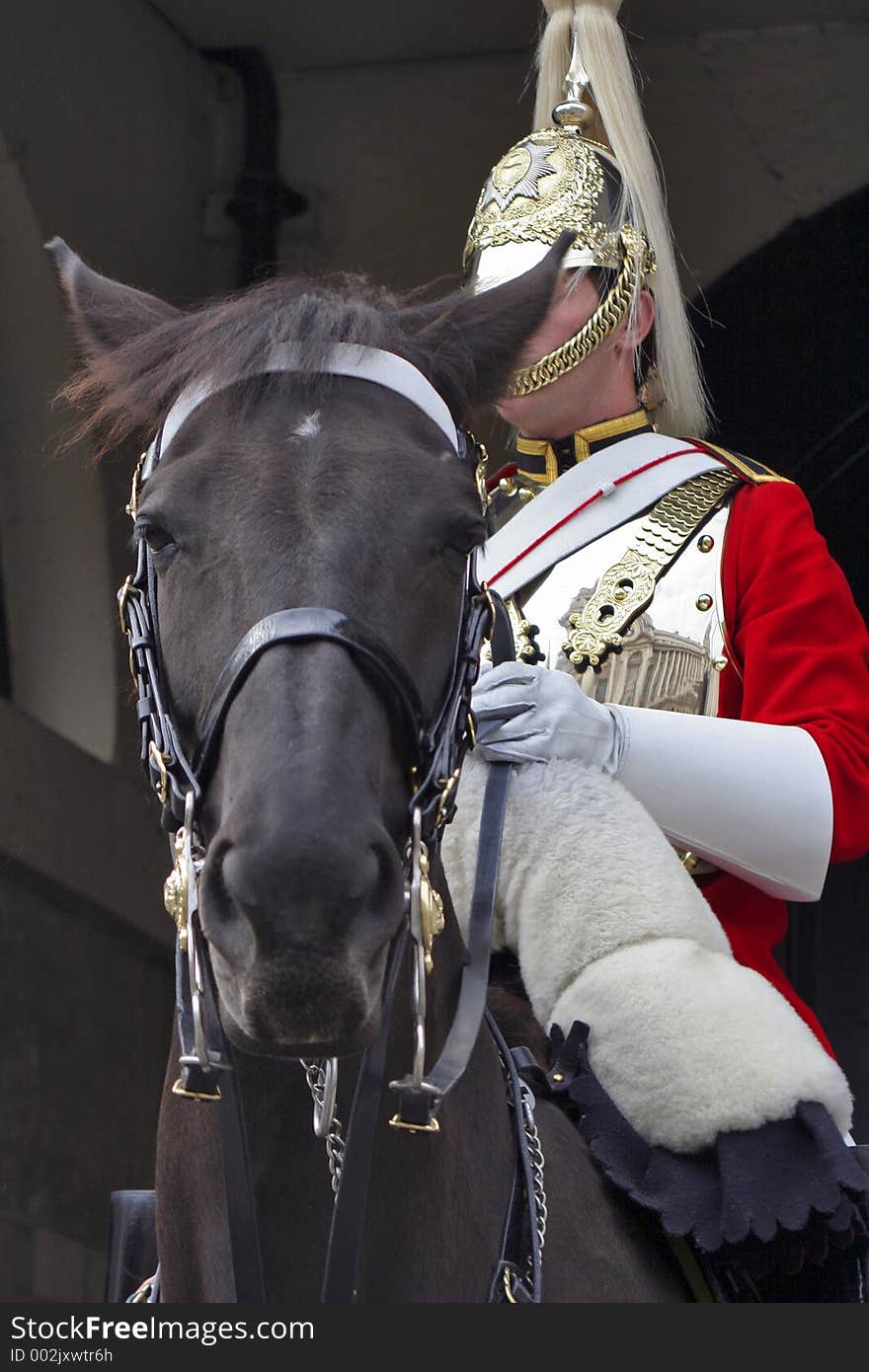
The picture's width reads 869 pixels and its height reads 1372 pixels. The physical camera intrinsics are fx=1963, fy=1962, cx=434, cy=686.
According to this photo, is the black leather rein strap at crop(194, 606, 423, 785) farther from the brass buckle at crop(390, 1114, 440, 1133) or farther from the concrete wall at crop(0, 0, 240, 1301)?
the concrete wall at crop(0, 0, 240, 1301)

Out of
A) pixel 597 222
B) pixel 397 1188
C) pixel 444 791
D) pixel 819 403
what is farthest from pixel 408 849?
pixel 819 403

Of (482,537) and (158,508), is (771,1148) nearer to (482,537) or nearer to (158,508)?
(482,537)

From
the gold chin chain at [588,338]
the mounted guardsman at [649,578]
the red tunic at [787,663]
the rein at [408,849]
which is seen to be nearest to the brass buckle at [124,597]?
the rein at [408,849]

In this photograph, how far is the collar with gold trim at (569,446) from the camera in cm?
275

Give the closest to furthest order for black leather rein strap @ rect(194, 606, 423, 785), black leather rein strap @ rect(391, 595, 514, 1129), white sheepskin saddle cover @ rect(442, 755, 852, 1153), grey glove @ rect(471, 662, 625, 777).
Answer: black leather rein strap @ rect(194, 606, 423, 785) → black leather rein strap @ rect(391, 595, 514, 1129) → white sheepskin saddle cover @ rect(442, 755, 852, 1153) → grey glove @ rect(471, 662, 625, 777)

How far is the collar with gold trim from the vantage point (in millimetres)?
2746

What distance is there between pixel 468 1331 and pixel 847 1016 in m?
3.07

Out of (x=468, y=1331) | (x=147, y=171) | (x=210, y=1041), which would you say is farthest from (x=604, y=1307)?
(x=147, y=171)

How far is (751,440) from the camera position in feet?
15.3

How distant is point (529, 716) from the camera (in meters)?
2.09

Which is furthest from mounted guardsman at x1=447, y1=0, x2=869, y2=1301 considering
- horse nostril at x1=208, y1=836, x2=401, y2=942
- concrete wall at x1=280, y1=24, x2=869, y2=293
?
concrete wall at x1=280, y1=24, x2=869, y2=293

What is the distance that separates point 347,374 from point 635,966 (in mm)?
722

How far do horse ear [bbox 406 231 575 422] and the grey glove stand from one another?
1.17 feet

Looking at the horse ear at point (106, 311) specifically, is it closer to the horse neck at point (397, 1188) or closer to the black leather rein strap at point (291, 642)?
the black leather rein strap at point (291, 642)
